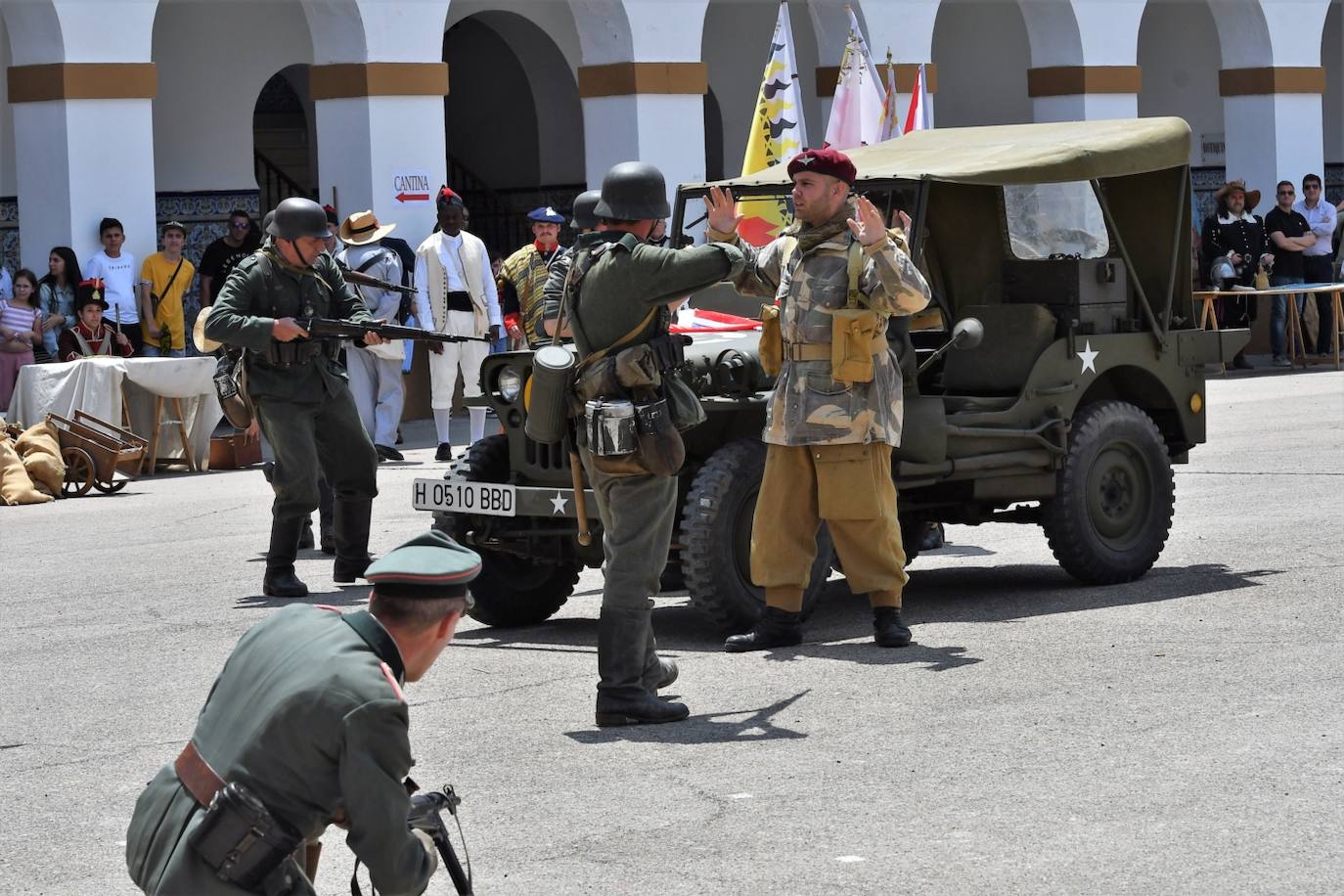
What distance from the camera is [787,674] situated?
7629 mm

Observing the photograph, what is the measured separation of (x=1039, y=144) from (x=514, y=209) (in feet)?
52.0

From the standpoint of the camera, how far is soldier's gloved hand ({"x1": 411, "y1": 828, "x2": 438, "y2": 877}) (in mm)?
3614

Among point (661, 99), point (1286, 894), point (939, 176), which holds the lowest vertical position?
point (1286, 894)

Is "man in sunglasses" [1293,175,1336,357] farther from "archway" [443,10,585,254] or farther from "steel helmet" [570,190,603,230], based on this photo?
"steel helmet" [570,190,603,230]

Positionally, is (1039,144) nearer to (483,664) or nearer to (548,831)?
(483,664)

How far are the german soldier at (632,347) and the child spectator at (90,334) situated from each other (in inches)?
375

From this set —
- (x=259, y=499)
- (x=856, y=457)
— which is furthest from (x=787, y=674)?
(x=259, y=499)

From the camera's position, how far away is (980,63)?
25.6m

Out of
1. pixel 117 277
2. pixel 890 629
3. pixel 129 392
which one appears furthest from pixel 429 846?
pixel 117 277

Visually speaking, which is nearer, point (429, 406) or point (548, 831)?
point (548, 831)

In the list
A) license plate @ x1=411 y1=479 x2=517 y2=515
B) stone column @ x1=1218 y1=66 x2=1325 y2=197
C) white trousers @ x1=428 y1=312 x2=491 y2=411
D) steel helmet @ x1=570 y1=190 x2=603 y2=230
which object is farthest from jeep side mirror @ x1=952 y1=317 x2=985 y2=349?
stone column @ x1=1218 y1=66 x2=1325 y2=197

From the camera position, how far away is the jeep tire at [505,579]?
8.84 metres

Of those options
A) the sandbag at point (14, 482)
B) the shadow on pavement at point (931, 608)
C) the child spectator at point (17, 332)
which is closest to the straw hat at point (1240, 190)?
the child spectator at point (17, 332)

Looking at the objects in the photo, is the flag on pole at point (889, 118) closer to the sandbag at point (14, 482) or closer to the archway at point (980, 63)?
the sandbag at point (14, 482)
